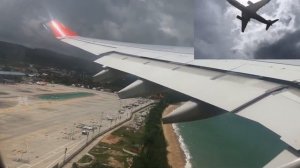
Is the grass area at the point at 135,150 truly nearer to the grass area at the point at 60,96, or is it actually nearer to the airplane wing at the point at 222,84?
the airplane wing at the point at 222,84

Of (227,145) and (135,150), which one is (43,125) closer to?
(135,150)

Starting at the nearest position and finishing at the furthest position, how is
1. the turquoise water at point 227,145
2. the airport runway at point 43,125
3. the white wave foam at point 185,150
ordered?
the airport runway at point 43,125 < the white wave foam at point 185,150 < the turquoise water at point 227,145

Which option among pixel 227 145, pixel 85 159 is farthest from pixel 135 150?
pixel 227 145

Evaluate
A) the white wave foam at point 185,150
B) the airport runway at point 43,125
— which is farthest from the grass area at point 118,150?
the white wave foam at point 185,150

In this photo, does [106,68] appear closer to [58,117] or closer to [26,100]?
[58,117]

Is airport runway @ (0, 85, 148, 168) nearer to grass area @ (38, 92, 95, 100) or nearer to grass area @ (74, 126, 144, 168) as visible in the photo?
grass area @ (38, 92, 95, 100)

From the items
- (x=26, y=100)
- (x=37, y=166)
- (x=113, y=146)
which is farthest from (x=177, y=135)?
(x=26, y=100)
